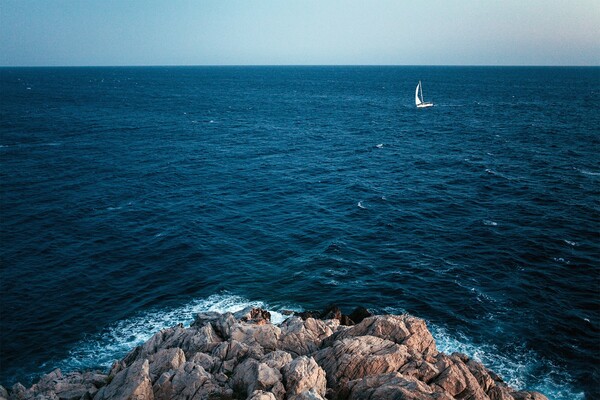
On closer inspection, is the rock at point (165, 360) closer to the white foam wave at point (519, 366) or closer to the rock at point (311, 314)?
the rock at point (311, 314)

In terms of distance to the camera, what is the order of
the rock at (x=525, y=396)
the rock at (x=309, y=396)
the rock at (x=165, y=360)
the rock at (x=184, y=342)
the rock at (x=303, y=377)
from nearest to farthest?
the rock at (x=309, y=396), the rock at (x=303, y=377), the rock at (x=525, y=396), the rock at (x=165, y=360), the rock at (x=184, y=342)

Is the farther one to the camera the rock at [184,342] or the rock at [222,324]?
the rock at [222,324]

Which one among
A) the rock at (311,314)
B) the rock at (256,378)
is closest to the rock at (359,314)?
the rock at (311,314)

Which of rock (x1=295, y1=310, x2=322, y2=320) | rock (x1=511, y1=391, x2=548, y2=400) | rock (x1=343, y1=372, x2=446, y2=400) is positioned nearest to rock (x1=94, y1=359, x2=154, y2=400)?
rock (x1=343, y1=372, x2=446, y2=400)

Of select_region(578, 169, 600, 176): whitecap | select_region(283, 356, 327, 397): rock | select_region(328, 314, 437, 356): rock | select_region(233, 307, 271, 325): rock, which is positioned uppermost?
select_region(578, 169, 600, 176): whitecap

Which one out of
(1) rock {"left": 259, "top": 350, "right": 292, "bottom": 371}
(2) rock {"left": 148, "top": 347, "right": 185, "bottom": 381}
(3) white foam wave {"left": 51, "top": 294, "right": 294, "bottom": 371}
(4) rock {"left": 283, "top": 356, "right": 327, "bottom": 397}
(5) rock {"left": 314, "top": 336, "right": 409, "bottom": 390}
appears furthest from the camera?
(3) white foam wave {"left": 51, "top": 294, "right": 294, "bottom": 371}

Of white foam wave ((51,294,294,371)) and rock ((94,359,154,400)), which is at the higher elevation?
rock ((94,359,154,400))

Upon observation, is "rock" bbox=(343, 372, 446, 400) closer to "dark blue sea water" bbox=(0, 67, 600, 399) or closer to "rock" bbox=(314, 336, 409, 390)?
"rock" bbox=(314, 336, 409, 390)
